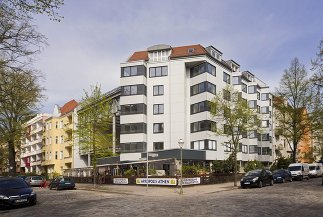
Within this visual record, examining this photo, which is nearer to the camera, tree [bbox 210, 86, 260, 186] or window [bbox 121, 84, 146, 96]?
tree [bbox 210, 86, 260, 186]

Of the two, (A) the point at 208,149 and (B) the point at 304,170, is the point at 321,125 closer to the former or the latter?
(B) the point at 304,170

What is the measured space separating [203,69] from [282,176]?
1864cm

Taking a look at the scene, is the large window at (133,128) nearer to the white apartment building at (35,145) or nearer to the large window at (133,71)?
the large window at (133,71)

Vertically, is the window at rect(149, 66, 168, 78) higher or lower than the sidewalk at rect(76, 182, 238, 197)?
higher

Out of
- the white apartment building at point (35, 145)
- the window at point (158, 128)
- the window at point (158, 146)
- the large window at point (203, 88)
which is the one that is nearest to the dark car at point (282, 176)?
the large window at point (203, 88)

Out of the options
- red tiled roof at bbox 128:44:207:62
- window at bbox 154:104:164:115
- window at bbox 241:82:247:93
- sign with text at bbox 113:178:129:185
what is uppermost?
red tiled roof at bbox 128:44:207:62

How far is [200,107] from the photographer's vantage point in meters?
53.9

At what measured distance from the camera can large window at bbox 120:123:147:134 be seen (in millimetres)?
54812

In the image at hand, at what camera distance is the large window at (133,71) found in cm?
5594

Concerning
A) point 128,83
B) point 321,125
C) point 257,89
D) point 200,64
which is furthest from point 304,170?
point 257,89

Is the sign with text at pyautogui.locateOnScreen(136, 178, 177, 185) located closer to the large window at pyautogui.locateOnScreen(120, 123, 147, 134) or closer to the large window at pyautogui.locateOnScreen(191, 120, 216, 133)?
the large window at pyautogui.locateOnScreen(191, 120, 216, 133)

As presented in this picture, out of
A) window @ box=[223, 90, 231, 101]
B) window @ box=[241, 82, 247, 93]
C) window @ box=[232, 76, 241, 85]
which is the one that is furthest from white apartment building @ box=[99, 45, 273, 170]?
window @ box=[223, 90, 231, 101]

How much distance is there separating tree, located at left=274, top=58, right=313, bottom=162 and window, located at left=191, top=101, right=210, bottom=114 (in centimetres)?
1162

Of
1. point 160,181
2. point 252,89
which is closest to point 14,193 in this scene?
point 160,181
